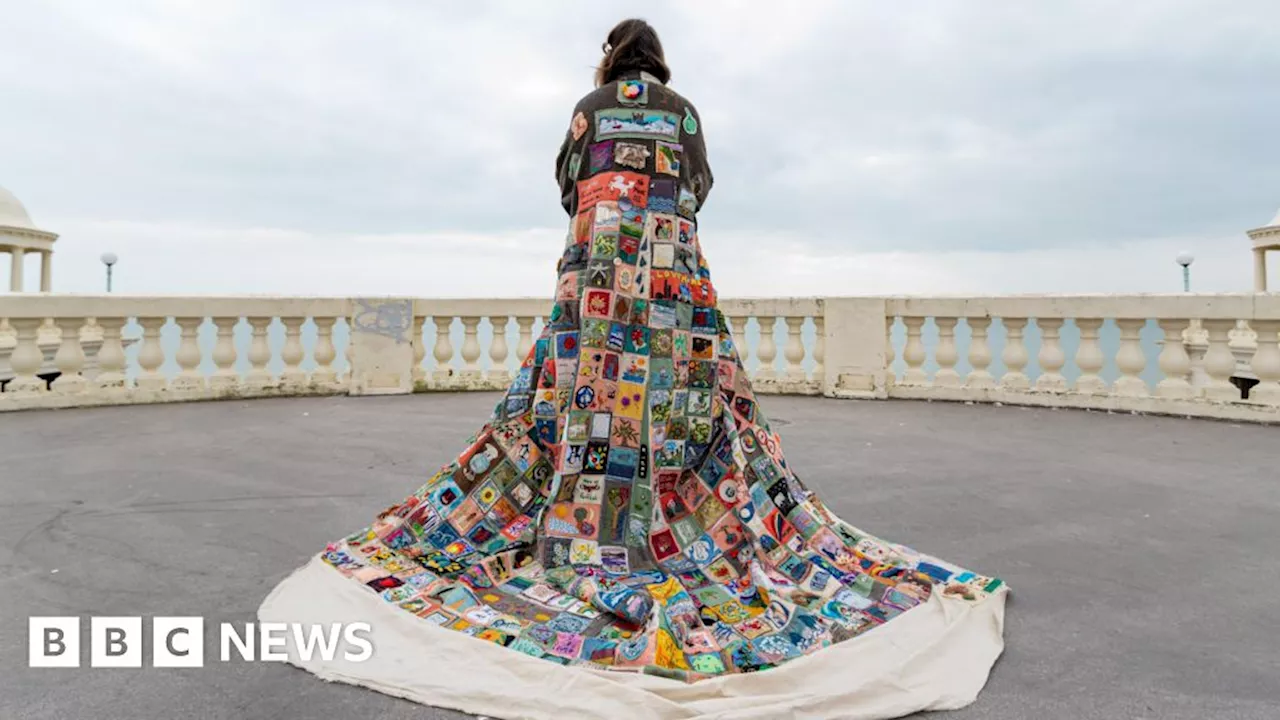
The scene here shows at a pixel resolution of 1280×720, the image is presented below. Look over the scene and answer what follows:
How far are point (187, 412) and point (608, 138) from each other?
18.0 feet

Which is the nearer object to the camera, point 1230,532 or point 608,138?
point 608,138

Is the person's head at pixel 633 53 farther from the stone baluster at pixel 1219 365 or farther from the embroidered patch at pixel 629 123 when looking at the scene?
the stone baluster at pixel 1219 365

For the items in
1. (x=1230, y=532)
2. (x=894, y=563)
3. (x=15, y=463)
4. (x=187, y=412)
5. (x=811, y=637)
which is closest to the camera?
(x=811, y=637)

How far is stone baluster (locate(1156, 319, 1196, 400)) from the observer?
553 cm

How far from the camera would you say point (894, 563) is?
7.42 ft

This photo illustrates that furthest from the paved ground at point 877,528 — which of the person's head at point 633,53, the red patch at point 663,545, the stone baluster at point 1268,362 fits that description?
the person's head at point 633,53

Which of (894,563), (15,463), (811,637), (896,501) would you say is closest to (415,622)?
(811,637)

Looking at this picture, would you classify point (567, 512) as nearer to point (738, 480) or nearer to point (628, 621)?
point (628, 621)

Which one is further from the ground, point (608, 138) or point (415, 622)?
point (608, 138)

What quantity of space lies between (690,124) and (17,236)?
27.0m

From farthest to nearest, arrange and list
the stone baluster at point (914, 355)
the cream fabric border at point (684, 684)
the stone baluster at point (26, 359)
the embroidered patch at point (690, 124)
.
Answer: the stone baluster at point (914, 355) → the stone baluster at point (26, 359) → the embroidered patch at point (690, 124) → the cream fabric border at point (684, 684)

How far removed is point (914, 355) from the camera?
21.6 feet

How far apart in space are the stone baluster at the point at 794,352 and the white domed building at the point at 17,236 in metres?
24.9

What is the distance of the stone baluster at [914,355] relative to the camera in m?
6.51
